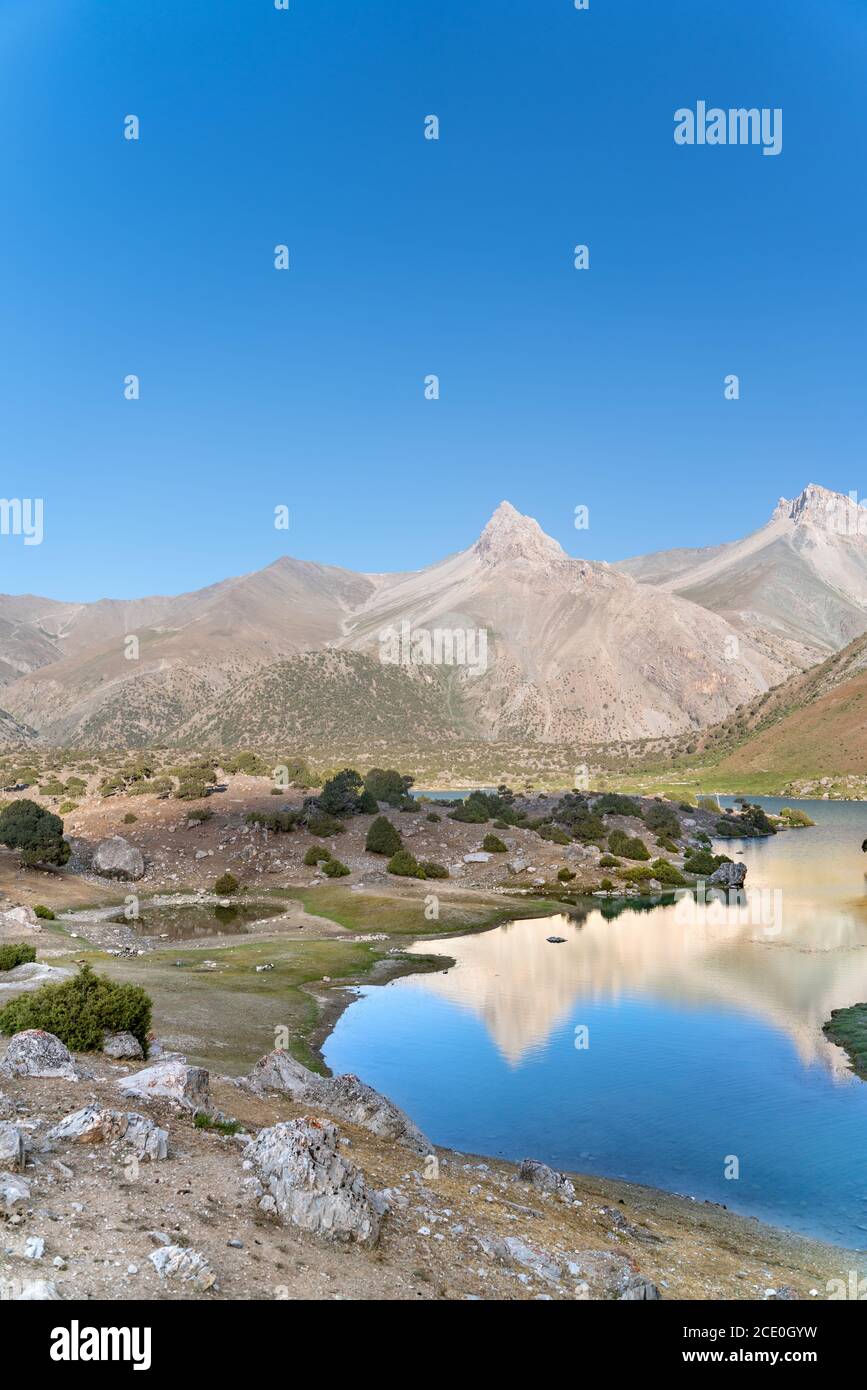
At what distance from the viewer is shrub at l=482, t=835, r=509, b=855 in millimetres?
79062

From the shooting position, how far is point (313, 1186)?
45.4 ft

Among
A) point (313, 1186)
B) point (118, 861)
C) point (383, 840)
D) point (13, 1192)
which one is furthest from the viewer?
point (383, 840)

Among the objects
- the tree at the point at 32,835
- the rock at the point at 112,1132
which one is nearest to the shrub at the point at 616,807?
the tree at the point at 32,835

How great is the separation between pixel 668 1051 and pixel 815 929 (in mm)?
25097

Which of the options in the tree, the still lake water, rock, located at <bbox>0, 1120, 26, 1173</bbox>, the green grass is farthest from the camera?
the tree

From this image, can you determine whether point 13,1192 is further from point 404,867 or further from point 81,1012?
point 404,867

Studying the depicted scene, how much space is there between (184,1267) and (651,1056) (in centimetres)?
2538

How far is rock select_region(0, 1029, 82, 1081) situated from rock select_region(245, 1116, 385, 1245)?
5919mm

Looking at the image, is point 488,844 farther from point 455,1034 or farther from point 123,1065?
point 123,1065

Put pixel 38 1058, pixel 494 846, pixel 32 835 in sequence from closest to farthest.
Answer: pixel 38 1058, pixel 32 835, pixel 494 846

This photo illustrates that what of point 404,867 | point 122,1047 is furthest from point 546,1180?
point 404,867

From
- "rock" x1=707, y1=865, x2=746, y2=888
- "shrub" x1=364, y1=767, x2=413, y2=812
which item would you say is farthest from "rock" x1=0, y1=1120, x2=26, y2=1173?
"shrub" x1=364, y1=767, x2=413, y2=812

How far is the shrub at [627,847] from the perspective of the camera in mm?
81625

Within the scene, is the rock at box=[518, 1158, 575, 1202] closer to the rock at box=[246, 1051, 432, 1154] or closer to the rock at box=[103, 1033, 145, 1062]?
the rock at box=[246, 1051, 432, 1154]
